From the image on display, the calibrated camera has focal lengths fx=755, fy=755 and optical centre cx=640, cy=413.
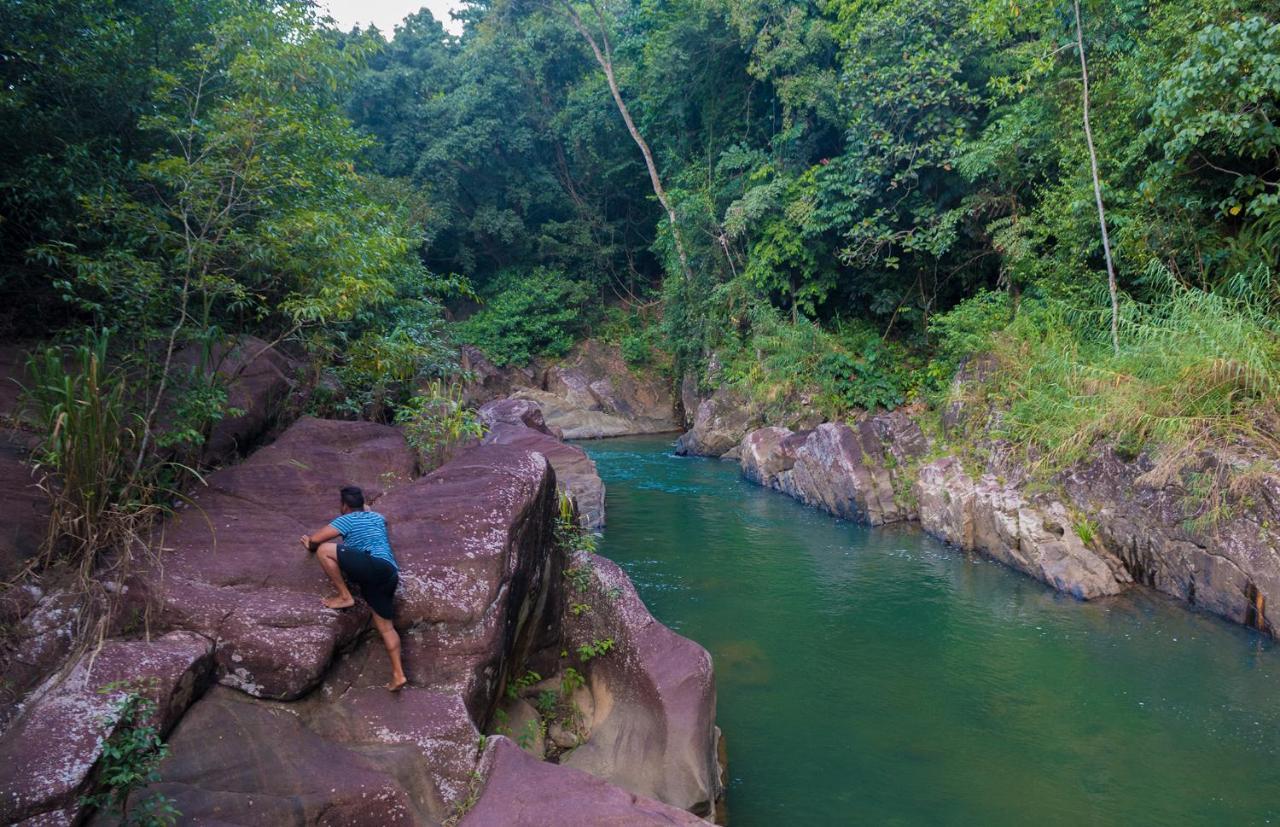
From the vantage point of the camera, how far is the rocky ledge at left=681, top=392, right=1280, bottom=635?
738cm

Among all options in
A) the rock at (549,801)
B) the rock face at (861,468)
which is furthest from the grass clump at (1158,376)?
the rock at (549,801)

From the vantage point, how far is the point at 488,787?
3.90 m

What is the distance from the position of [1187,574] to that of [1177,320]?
294cm

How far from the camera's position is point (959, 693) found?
21.3 ft

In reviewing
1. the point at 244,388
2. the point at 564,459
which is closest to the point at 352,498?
the point at 244,388

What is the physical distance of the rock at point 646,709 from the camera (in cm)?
476

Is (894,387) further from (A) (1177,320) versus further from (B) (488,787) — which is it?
(B) (488,787)

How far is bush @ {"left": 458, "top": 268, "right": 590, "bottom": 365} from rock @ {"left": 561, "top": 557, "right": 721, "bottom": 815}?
1956cm

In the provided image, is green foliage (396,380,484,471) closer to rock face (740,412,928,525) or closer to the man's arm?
the man's arm

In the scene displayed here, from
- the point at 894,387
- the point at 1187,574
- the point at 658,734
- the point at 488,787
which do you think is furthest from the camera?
the point at 894,387

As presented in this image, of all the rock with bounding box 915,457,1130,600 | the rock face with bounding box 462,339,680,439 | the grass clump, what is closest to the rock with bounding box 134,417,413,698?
the rock with bounding box 915,457,1130,600

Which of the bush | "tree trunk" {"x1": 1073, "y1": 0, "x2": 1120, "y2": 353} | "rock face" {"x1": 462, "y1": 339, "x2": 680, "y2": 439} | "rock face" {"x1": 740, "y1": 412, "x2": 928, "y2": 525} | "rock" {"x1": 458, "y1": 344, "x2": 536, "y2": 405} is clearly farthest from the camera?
the bush

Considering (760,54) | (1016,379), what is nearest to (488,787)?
(1016,379)

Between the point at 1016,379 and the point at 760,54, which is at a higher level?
the point at 760,54
